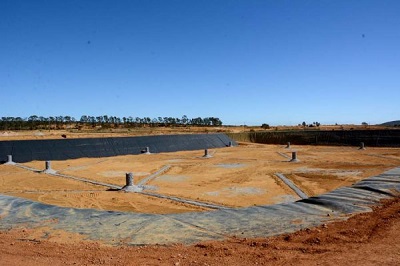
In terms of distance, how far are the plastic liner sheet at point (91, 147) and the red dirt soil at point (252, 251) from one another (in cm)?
2318

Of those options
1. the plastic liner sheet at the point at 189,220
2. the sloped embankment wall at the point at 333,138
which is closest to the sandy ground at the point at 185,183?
the plastic liner sheet at the point at 189,220

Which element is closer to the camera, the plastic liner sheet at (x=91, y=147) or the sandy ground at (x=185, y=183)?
the sandy ground at (x=185, y=183)

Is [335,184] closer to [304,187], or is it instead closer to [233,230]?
[304,187]

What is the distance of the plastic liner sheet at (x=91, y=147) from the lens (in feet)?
92.2

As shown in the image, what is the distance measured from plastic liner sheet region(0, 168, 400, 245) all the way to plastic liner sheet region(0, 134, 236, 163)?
20.1 meters

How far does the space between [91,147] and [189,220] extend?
25.9 metres

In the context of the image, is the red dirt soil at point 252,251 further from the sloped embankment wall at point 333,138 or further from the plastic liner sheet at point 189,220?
the sloped embankment wall at point 333,138

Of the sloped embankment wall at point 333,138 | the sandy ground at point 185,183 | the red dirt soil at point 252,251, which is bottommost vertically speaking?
the sandy ground at point 185,183

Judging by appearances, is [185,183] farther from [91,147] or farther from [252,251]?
[91,147]

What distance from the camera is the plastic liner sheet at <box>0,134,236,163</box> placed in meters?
28.1

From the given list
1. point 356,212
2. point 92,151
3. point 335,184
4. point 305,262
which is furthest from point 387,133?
point 305,262

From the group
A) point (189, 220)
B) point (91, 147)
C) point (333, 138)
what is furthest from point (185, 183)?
point (333, 138)

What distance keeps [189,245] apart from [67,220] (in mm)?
3710

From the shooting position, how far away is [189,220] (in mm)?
8219
